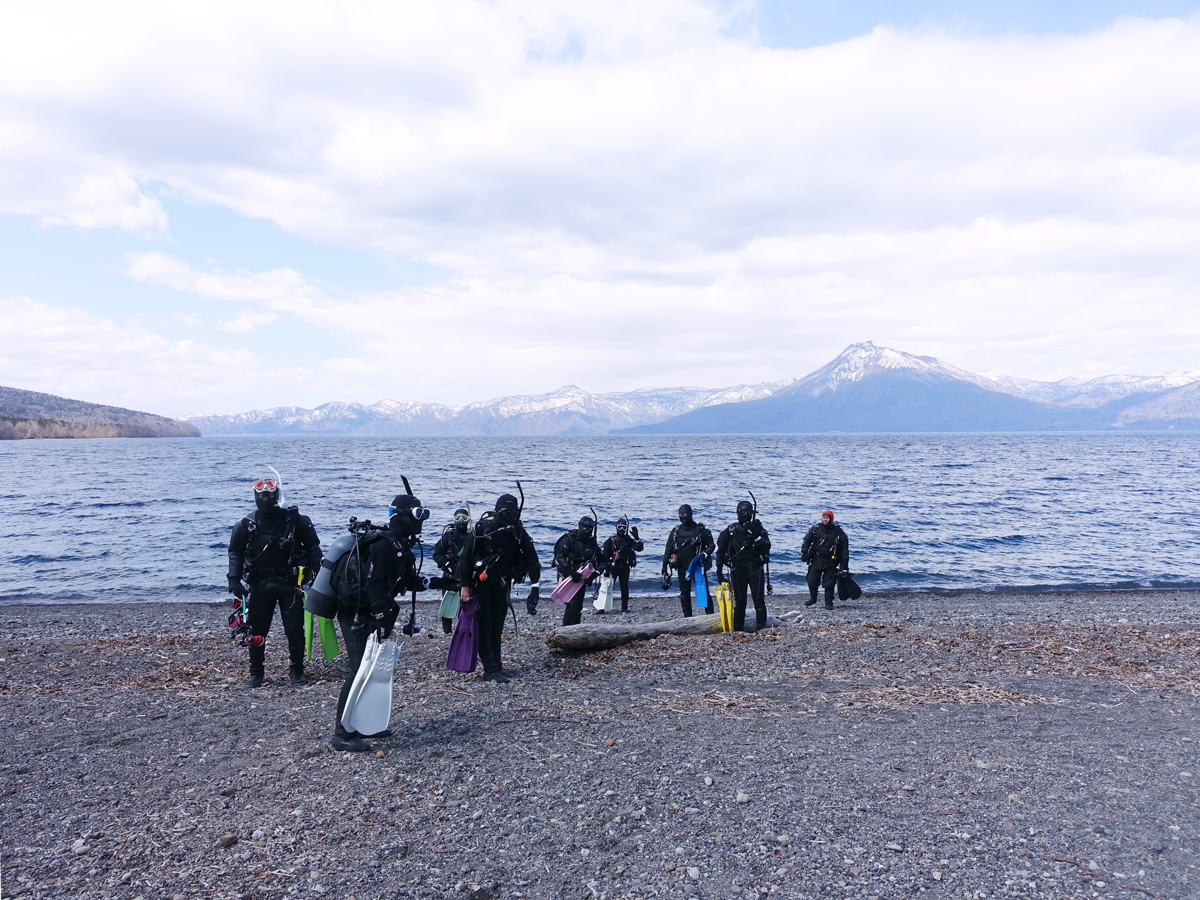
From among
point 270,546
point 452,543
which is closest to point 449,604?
point 452,543

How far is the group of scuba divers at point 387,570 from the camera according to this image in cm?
742

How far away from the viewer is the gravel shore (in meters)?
5.00

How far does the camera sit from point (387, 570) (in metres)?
7.49

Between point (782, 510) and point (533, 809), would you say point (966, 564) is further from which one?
point (533, 809)

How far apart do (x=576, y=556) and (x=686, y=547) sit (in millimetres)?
3289

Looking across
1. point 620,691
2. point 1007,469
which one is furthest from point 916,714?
point 1007,469

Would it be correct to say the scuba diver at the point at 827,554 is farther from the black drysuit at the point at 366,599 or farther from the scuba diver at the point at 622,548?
the black drysuit at the point at 366,599

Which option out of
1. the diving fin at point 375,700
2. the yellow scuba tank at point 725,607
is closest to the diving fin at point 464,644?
the diving fin at point 375,700

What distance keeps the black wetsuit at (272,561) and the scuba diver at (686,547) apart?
27.2ft

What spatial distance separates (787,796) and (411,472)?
7904 centimetres

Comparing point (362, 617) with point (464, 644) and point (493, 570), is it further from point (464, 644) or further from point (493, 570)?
point (464, 644)

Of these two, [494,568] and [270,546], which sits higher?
[270,546]

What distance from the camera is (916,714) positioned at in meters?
8.23

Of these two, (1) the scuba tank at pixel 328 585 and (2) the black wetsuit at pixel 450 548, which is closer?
(1) the scuba tank at pixel 328 585
